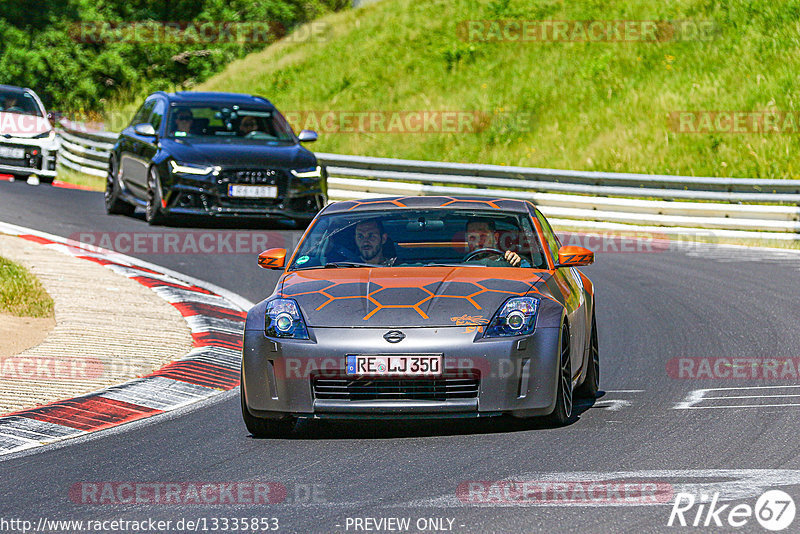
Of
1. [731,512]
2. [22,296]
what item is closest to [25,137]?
[22,296]

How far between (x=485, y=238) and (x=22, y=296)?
4.91m

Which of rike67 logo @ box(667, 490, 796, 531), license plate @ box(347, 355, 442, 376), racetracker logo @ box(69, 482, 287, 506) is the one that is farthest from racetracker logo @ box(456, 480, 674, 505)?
license plate @ box(347, 355, 442, 376)

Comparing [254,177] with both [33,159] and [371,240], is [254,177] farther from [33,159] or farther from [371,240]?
[371,240]

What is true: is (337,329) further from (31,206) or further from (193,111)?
(31,206)

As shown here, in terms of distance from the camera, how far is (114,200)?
1908 centimetres

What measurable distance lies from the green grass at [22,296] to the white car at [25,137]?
37.2 feet

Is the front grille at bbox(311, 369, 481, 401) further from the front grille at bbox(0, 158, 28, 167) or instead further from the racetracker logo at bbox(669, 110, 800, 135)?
the racetracker logo at bbox(669, 110, 800, 135)

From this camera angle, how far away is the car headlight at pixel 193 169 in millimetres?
16922

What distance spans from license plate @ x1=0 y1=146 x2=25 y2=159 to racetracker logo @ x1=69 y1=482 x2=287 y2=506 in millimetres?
18102

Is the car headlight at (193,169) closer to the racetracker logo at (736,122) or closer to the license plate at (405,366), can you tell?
the license plate at (405,366)

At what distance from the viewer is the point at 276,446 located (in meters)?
7.28

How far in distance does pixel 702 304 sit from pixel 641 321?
1213 millimetres

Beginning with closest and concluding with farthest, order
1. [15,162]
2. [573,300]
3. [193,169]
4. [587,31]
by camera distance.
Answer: [573,300]
[193,169]
[15,162]
[587,31]

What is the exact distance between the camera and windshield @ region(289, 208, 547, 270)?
27.1 ft
